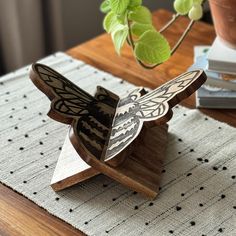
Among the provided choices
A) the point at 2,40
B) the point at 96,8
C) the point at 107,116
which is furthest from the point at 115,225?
the point at 96,8

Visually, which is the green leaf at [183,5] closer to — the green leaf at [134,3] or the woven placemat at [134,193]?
the green leaf at [134,3]

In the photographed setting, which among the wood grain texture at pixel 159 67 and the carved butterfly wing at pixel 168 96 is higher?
the carved butterfly wing at pixel 168 96

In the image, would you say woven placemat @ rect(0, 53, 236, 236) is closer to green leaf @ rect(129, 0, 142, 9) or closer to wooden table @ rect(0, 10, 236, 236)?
wooden table @ rect(0, 10, 236, 236)

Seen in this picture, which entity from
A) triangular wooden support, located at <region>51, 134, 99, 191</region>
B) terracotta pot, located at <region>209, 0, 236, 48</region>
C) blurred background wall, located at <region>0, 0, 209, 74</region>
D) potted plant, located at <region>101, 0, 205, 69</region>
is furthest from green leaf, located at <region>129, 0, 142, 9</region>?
blurred background wall, located at <region>0, 0, 209, 74</region>

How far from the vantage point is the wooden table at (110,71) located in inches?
30.6

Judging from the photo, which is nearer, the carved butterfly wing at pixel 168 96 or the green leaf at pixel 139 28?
the carved butterfly wing at pixel 168 96

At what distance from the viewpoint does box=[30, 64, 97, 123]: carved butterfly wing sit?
2.65 feet

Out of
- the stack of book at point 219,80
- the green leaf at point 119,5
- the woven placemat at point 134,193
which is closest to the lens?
the woven placemat at point 134,193

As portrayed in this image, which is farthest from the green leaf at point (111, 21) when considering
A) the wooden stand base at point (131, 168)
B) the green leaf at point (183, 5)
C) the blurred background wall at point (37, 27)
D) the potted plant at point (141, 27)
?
the blurred background wall at point (37, 27)

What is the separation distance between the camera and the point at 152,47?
2.99 feet

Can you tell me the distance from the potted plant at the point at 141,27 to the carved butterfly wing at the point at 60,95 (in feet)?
0.42

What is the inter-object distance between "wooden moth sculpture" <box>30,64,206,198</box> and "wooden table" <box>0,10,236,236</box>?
0.19 feet

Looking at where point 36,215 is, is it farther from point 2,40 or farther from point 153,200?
point 2,40

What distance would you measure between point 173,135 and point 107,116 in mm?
141
